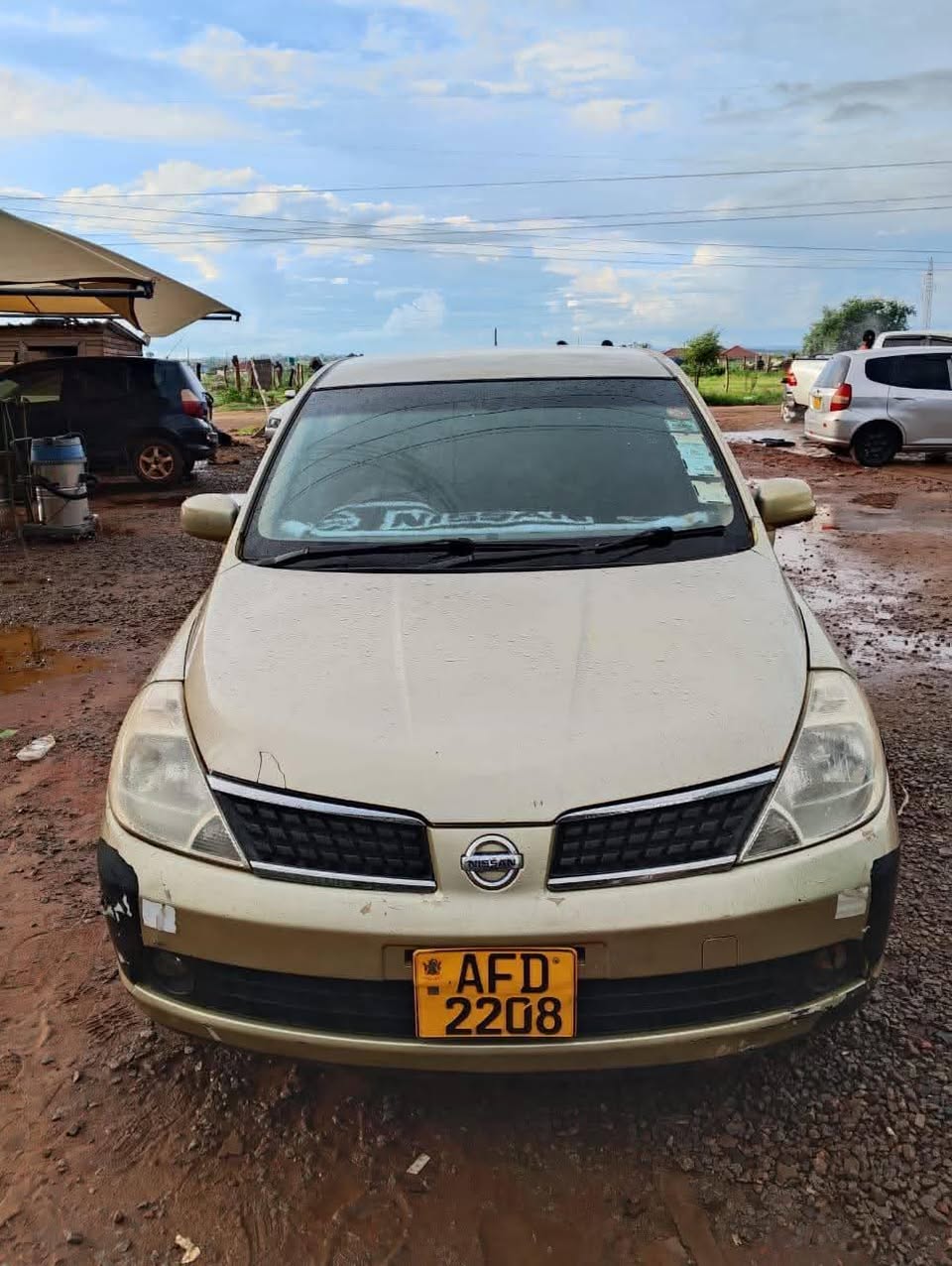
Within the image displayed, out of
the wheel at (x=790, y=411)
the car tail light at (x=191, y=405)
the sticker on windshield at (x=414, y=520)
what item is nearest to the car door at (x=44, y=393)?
the car tail light at (x=191, y=405)

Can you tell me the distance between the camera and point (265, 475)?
3.22 metres

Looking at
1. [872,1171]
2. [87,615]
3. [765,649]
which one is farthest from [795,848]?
[87,615]

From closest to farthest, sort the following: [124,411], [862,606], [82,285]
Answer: [862,606] → [82,285] → [124,411]

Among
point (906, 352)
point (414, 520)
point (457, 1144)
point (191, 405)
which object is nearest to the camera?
point (457, 1144)

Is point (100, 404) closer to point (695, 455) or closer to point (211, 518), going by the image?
point (211, 518)

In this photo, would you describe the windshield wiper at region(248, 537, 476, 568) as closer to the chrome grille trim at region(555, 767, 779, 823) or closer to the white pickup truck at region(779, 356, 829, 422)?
the chrome grille trim at region(555, 767, 779, 823)

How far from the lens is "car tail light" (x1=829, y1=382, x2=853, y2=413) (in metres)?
15.0

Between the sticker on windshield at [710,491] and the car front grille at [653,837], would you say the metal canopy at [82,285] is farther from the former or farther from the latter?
the car front grille at [653,837]

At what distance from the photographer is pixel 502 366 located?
360cm

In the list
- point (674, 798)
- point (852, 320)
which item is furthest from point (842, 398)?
point (852, 320)

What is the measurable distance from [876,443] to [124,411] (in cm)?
1063

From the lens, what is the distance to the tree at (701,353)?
48531mm

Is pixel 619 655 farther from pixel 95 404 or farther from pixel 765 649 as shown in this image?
pixel 95 404

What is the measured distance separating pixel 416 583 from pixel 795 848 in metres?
1.14
